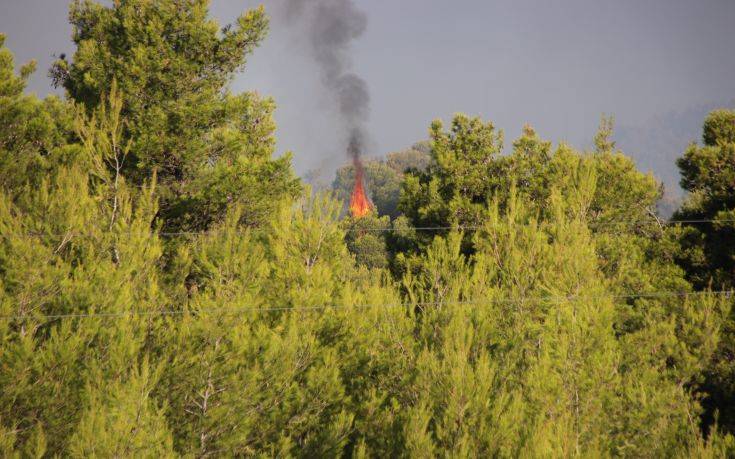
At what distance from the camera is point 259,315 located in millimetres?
10008

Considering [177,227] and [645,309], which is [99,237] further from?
[645,309]

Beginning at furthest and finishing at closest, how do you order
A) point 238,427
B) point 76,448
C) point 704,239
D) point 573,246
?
point 704,239, point 573,246, point 238,427, point 76,448

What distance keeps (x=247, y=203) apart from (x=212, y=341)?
7.69m

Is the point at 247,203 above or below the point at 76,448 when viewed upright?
above

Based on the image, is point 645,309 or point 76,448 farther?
point 645,309

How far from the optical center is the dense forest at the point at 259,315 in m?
7.45

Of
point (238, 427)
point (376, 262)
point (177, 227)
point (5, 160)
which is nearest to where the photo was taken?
point (238, 427)

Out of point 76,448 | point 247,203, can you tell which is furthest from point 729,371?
point 76,448

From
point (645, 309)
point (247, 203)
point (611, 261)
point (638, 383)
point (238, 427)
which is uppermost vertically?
point (247, 203)

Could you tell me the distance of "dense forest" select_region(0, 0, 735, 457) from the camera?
745 cm

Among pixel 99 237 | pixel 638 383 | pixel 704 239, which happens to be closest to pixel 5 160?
pixel 99 237

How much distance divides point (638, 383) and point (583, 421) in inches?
90.9

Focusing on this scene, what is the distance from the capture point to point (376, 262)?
5791 cm

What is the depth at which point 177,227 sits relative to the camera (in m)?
15.3
